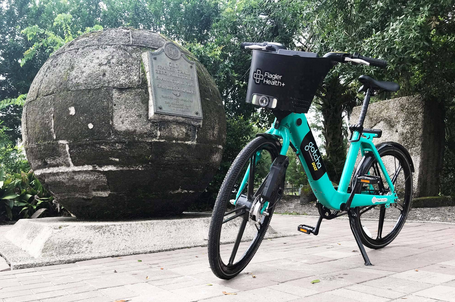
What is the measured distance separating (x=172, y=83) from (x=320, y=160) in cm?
219

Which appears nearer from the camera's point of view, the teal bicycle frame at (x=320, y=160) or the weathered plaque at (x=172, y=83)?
the teal bicycle frame at (x=320, y=160)

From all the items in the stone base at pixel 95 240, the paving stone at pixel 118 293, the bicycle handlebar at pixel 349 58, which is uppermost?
the bicycle handlebar at pixel 349 58

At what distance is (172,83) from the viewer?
15.3ft

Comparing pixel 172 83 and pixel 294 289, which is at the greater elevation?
pixel 172 83

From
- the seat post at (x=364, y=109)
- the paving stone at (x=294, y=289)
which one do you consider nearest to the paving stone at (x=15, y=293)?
the paving stone at (x=294, y=289)

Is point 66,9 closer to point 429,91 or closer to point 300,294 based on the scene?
point 429,91

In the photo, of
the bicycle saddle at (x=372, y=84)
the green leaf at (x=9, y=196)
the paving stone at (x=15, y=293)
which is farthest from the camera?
the green leaf at (x=9, y=196)

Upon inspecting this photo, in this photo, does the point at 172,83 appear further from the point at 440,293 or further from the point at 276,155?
the point at 440,293

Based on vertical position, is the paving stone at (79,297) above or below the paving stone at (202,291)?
below

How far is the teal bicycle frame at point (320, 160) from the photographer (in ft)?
9.52

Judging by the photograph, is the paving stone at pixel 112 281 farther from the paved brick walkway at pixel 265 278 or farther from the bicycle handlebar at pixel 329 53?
the bicycle handlebar at pixel 329 53

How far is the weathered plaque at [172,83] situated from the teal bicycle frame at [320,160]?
192 centimetres

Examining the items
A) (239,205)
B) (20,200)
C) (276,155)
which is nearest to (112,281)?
(239,205)

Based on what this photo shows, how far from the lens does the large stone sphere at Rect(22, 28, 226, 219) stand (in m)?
4.42
